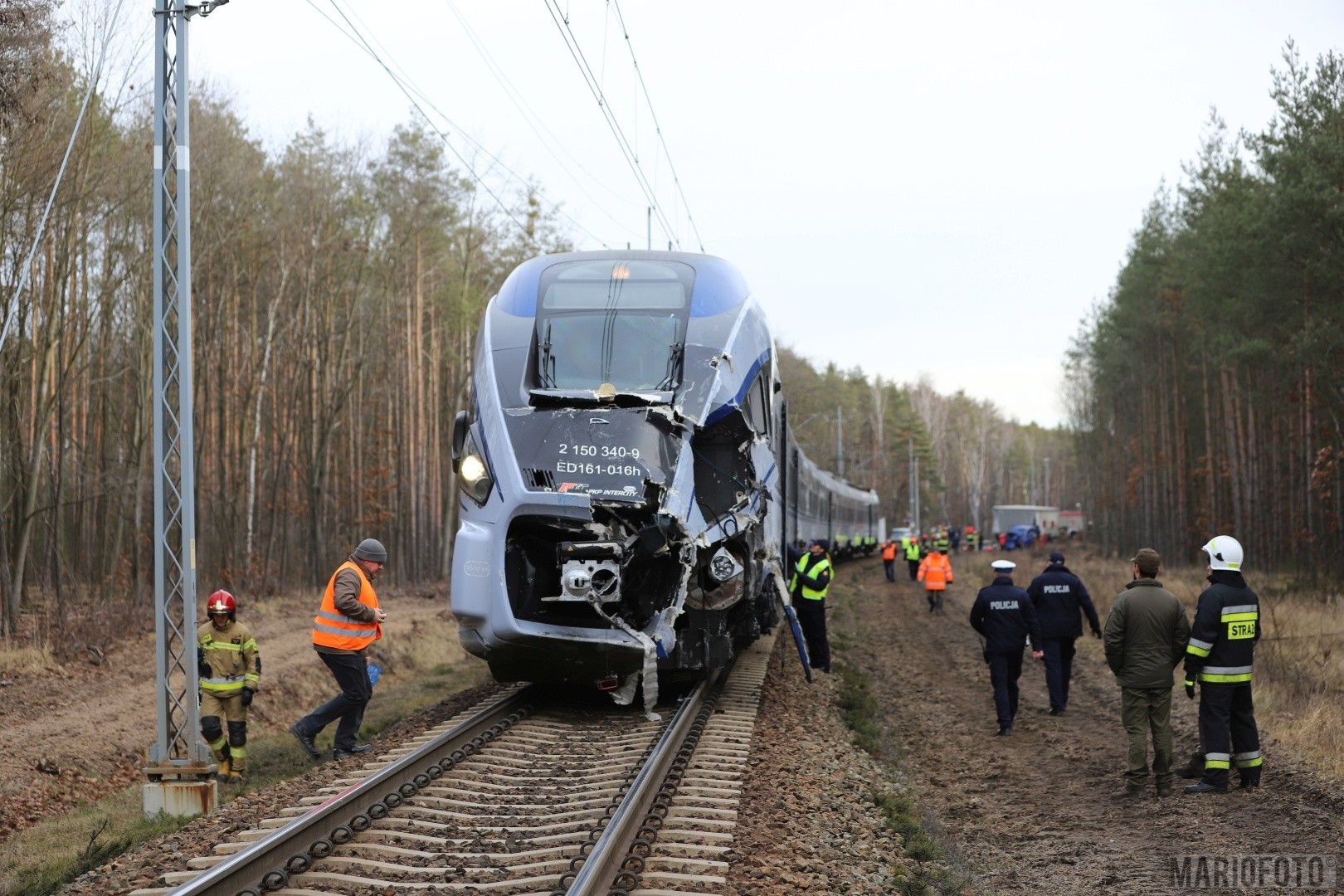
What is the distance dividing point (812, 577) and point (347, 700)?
6.71m

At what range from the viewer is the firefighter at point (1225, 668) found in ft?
26.9

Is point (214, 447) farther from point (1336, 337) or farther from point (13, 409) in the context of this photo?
point (1336, 337)

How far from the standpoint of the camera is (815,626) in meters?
14.8

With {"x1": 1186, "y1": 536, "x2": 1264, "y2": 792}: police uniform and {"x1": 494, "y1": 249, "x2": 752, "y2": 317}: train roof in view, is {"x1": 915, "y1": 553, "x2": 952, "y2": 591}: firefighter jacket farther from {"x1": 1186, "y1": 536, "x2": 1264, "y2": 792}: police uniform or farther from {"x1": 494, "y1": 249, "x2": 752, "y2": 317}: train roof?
{"x1": 1186, "y1": 536, "x2": 1264, "y2": 792}: police uniform

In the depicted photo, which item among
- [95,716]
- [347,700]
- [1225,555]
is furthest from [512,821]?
[95,716]

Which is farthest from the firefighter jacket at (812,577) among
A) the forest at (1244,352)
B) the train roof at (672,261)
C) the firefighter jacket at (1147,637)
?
the forest at (1244,352)

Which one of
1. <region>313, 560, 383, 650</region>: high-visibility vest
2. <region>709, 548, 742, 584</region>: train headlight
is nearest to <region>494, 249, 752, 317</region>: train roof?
<region>709, 548, 742, 584</region>: train headlight

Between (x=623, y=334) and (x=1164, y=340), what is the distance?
43007 mm

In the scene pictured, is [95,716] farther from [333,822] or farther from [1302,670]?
[1302,670]

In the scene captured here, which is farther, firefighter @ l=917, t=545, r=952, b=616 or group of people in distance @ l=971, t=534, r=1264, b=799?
firefighter @ l=917, t=545, r=952, b=616

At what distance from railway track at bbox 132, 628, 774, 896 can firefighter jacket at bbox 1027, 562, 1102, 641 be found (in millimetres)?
3940

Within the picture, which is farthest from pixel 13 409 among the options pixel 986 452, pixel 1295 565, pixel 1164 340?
pixel 986 452

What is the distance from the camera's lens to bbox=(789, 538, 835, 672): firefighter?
14.6 m

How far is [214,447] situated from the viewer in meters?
29.0
